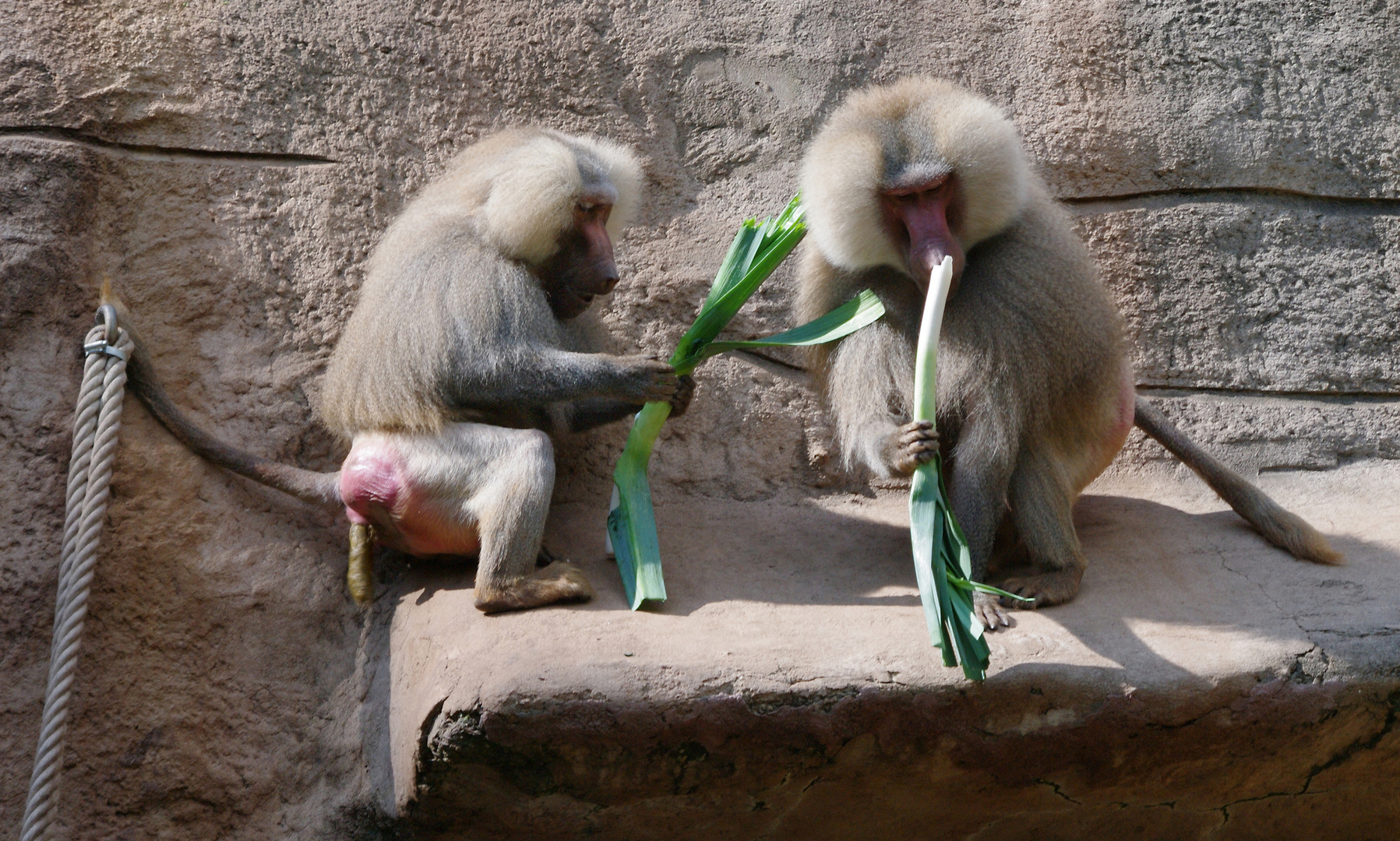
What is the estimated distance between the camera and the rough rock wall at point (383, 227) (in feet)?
10.8

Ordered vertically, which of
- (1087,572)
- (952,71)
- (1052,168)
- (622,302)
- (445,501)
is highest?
(952,71)

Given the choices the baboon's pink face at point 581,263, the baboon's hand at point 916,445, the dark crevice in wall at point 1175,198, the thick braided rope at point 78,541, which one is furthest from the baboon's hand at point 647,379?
the dark crevice in wall at point 1175,198

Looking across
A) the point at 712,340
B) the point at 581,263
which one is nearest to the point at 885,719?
the point at 712,340

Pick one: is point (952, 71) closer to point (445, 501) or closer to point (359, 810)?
point (445, 501)

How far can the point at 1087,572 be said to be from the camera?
3.44 m

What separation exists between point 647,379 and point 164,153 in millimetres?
1731

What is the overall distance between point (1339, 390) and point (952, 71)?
168 cm

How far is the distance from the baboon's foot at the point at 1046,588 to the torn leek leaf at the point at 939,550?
Answer: 180mm

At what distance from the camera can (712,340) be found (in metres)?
3.51

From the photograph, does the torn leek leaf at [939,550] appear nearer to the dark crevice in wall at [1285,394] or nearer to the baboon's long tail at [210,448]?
the dark crevice in wall at [1285,394]

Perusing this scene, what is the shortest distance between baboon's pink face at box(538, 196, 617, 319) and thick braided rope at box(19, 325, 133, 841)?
3.71ft

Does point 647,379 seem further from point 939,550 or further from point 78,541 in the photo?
point 78,541

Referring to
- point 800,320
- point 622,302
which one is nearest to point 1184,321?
point 800,320

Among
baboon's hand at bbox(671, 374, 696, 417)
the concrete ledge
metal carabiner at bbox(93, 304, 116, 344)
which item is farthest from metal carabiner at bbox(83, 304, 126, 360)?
baboon's hand at bbox(671, 374, 696, 417)
